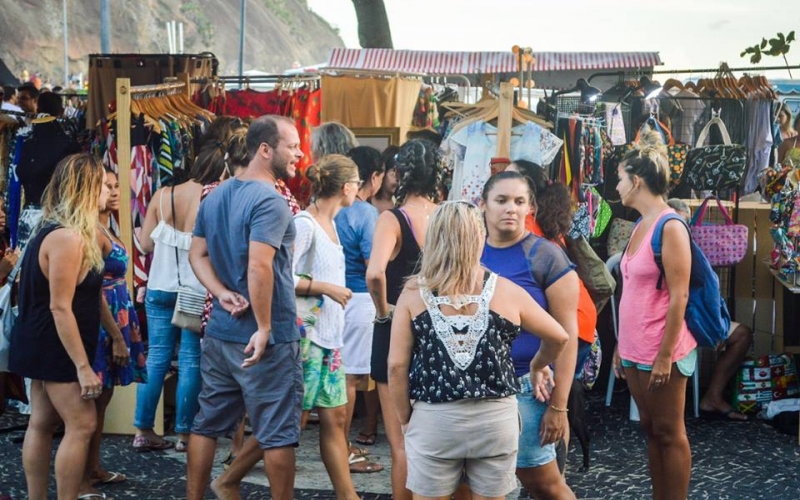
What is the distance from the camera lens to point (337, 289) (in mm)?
4852

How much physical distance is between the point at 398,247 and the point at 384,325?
36cm

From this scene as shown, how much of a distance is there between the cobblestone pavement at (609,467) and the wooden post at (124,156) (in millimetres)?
1196

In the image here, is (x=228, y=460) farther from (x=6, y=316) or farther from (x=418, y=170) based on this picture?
(x=418, y=170)

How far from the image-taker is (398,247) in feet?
15.7

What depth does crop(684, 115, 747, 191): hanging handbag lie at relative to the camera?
22.8 ft

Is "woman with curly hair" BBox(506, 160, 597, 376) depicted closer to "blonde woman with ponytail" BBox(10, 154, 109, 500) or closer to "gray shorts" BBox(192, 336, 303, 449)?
"gray shorts" BBox(192, 336, 303, 449)

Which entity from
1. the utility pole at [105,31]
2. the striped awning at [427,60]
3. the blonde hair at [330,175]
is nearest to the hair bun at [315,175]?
the blonde hair at [330,175]

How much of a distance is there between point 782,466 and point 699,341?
173 centimetres

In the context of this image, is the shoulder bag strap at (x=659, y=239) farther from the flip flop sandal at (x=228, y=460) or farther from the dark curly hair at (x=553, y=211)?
the flip flop sandal at (x=228, y=460)

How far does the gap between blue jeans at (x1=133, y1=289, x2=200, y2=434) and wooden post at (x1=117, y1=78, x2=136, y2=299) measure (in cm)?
35

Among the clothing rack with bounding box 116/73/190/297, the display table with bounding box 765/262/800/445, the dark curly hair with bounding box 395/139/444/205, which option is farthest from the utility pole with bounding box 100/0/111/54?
the dark curly hair with bounding box 395/139/444/205

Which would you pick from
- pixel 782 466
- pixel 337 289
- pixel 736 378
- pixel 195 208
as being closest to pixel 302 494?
pixel 337 289

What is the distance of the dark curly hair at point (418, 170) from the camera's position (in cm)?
480

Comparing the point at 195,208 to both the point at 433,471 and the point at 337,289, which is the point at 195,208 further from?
the point at 433,471
